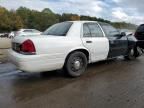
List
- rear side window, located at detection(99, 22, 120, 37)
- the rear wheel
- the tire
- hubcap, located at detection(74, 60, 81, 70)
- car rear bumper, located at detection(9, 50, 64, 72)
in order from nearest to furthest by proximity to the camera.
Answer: car rear bumper, located at detection(9, 50, 64, 72) → the tire → hubcap, located at detection(74, 60, 81, 70) → rear side window, located at detection(99, 22, 120, 37) → the rear wheel

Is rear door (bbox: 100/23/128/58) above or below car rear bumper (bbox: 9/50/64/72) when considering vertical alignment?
above

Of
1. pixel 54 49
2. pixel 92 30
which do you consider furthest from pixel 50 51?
pixel 92 30

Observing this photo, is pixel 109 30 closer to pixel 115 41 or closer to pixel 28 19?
pixel 115 41

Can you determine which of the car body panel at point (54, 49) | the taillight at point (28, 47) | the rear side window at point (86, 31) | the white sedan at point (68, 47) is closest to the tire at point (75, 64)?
the white sedan at point (68, 47)

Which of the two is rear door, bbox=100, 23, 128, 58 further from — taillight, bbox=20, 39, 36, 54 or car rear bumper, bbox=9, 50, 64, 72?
taillight, bbox=20, 39, 36, 54

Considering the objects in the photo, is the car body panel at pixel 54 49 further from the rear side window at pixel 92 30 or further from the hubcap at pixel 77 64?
Answer: the hubcap at pixel 77 64

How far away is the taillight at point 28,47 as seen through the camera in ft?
18.0

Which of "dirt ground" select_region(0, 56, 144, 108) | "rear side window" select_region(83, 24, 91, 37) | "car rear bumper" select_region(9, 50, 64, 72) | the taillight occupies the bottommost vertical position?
"dirt ground" select_region(0, 56, 144, 108)

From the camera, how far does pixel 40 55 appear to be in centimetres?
555

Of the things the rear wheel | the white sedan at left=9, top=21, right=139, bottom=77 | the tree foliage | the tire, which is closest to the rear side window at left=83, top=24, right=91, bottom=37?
the white sedan at left=9, top=21, right=139, bottom=77

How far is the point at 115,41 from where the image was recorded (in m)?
7.50

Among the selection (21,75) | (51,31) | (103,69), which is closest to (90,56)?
(103,69)

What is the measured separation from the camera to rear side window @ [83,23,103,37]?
665 centimetres

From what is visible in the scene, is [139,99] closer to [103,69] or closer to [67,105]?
[67,105]
